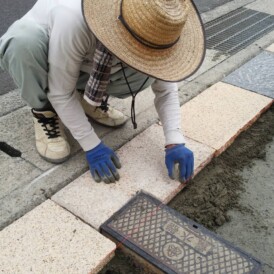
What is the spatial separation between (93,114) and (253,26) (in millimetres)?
2499

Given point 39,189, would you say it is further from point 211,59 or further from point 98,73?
point 211,59

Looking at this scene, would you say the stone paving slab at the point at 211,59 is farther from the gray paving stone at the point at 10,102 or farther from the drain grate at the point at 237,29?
the gray paving stone at the point at 10,102

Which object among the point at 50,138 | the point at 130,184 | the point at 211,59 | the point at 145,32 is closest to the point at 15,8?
the point at 211,59

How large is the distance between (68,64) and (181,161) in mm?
782

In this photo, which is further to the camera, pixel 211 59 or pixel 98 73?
pixel 211 59

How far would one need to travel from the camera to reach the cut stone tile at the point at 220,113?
2.58 meters

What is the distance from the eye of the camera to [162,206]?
80.9 inches

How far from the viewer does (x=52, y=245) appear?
1.81m

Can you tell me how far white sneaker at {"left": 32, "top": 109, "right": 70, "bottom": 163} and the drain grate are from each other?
194cm

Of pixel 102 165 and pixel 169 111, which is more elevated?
pixel 169 111

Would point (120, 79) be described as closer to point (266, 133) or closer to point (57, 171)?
point (57, 171)

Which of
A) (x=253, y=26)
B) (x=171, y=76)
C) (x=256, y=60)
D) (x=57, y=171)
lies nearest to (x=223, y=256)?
(x=171, y=76)

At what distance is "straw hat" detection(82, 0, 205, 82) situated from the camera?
1.57 m

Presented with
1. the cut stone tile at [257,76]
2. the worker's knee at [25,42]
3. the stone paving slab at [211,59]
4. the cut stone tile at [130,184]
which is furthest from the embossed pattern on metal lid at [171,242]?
the stone paving slab at [211,59]
